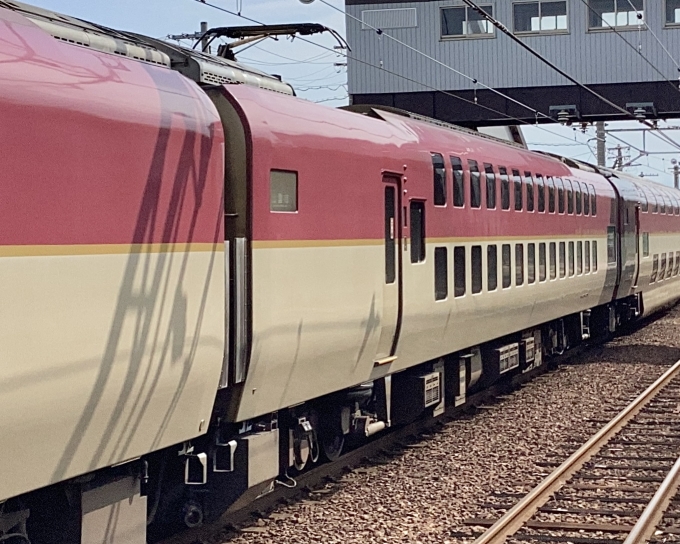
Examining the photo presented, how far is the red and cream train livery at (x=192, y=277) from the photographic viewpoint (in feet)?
17.5

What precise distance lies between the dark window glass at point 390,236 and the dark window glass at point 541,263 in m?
6.00

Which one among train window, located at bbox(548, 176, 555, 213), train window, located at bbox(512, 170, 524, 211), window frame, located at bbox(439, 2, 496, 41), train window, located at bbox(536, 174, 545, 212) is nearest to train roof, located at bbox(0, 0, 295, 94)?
train window, located at bbox(512, 170, 524, 211)

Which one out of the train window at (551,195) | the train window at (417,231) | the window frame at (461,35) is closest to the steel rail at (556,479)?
the train window at (417,231)

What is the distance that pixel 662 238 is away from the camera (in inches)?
1089

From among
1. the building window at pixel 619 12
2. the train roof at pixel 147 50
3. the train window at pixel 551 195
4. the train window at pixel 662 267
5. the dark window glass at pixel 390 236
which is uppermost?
the building window at pixel 619 12

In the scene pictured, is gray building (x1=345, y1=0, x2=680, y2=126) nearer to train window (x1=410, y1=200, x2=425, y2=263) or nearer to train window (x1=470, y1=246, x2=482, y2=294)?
train window (x1=470, y1=246, x2=482, y2=294)

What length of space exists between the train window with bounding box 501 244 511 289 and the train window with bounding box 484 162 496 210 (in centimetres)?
70

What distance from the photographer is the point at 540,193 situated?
1577cm

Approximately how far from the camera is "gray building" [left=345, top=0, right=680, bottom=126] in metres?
27.3

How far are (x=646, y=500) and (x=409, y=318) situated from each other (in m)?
2.58

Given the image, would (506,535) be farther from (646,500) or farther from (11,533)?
(11,533)

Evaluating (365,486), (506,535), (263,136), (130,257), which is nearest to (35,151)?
(130,257)

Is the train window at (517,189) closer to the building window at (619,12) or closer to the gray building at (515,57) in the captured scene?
the gray building at (515,57)

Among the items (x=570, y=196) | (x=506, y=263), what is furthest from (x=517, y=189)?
(x=570, y=196)
